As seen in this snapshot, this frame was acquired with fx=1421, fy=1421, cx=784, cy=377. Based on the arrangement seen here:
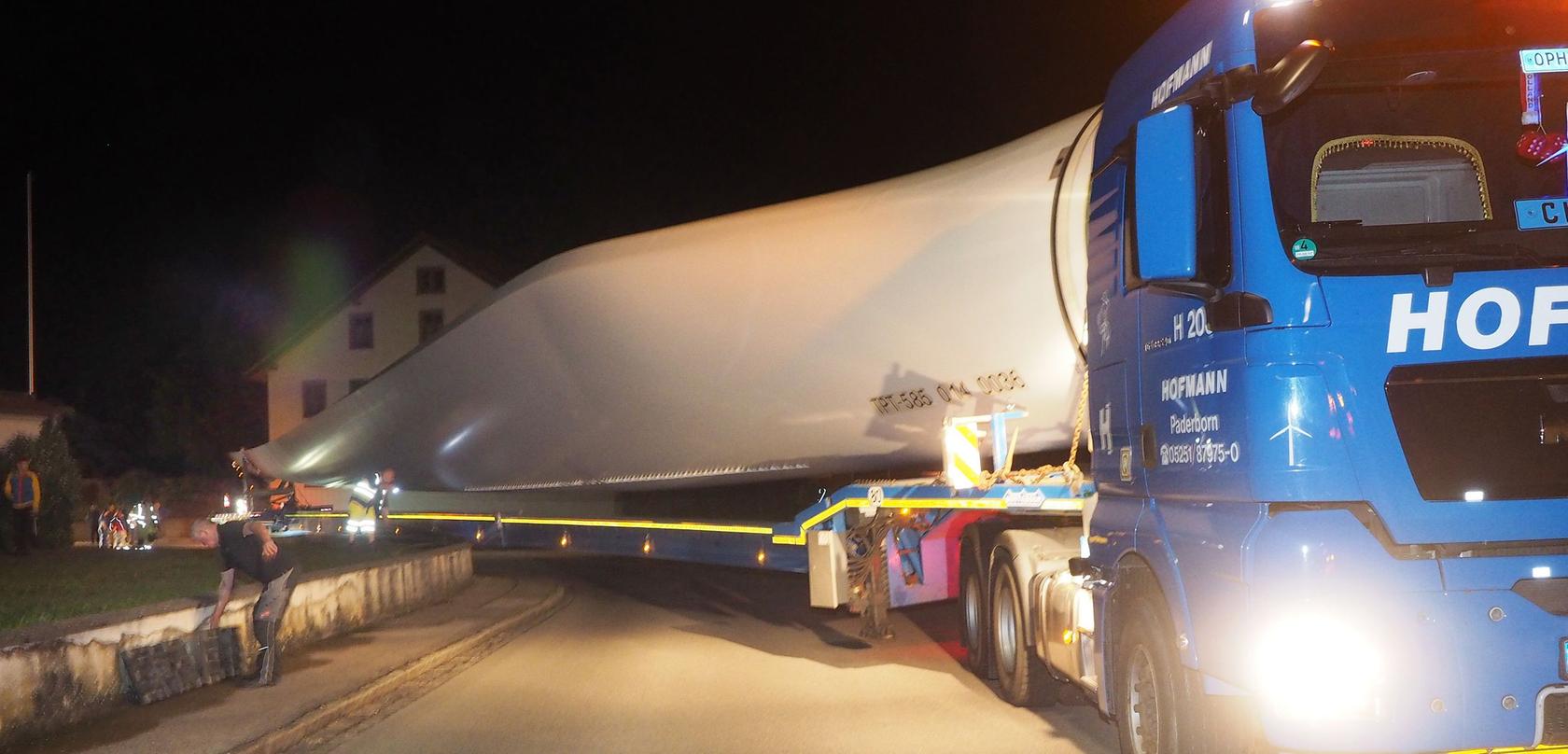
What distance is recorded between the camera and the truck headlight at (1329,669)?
190 inches

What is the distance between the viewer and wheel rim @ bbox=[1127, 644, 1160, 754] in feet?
20.5

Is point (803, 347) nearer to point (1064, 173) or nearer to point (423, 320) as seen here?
point (1064, 173)

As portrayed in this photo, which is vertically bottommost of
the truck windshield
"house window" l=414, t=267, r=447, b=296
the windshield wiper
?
the windshield wiper

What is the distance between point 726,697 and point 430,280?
184ft

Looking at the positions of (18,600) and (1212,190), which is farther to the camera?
(18,600)

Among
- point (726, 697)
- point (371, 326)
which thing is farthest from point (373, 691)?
point (371, 326)

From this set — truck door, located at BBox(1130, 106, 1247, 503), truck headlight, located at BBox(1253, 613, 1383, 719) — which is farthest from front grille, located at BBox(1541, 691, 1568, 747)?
truck door, located at BBox(1130, 106, 1247, 503)

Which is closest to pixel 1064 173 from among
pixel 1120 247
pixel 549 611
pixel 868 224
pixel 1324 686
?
pixel 868 224

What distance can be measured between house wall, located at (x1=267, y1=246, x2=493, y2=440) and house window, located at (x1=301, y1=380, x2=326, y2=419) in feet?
0.51

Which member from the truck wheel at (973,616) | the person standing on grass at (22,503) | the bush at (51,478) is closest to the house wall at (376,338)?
the bush at (51,478)

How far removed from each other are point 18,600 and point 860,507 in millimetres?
7509

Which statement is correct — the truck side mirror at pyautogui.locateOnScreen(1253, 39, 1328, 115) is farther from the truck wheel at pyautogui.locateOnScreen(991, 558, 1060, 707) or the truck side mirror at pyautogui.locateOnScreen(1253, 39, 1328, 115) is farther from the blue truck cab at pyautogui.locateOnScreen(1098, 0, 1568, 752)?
the truck wheel at pyautogui.locateOnScreen(991, 558, 1060, 707)

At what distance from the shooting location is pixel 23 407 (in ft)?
105

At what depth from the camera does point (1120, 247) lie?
6891 millimetres
